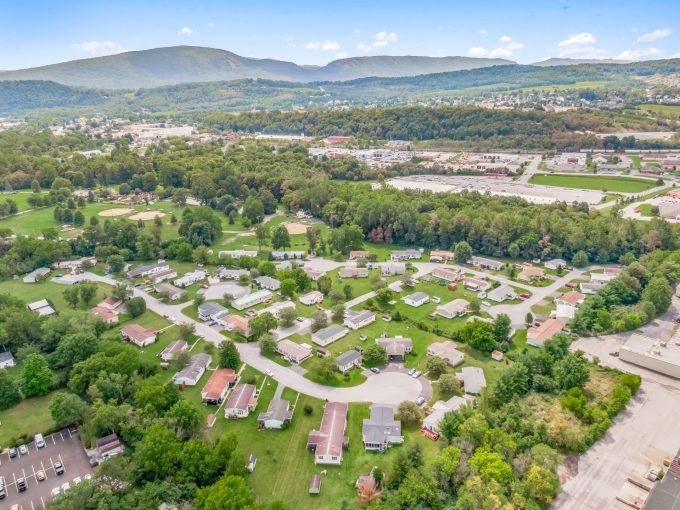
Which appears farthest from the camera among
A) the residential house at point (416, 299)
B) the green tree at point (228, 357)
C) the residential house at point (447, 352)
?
the residential house at point (416, 299)

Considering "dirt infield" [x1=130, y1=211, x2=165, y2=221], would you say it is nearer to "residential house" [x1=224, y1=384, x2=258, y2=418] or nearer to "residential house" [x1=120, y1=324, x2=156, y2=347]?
"residential house" [x1=120, y1=324, x2=156, y2=347]

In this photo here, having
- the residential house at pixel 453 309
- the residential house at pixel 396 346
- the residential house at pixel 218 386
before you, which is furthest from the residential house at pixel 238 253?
the residential house at pixel 453 309

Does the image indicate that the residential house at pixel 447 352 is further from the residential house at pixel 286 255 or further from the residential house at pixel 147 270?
the residential house at pixel 147 270

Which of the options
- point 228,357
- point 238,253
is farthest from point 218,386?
point 238,253

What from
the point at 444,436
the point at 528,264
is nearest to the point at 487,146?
the point at 528,264

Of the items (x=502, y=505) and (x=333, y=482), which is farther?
(x=333, y=482)

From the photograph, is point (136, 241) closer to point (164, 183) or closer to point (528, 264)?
point (164, 183)
